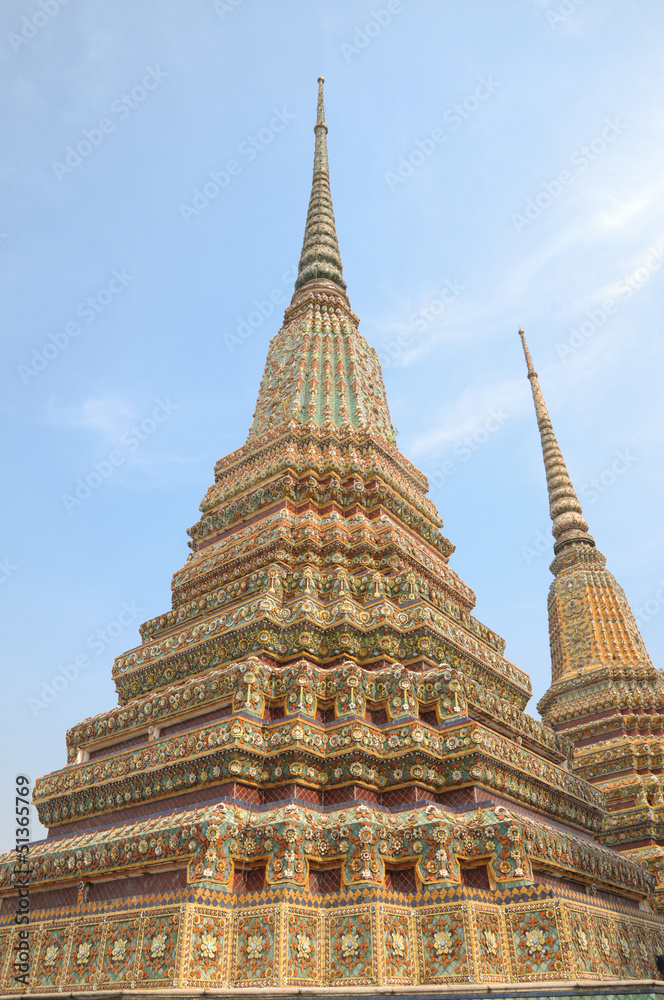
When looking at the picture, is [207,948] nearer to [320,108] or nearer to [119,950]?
[119,950]

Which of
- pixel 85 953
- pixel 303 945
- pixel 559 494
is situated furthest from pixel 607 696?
pixel 85 953

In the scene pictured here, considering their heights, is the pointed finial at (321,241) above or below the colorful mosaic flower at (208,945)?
above

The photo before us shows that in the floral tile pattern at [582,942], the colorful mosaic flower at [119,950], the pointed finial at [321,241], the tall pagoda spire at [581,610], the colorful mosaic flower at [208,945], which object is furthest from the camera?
the tall pagoda spire at [581,610]

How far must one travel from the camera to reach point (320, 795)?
845cm

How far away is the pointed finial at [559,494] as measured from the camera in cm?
2653

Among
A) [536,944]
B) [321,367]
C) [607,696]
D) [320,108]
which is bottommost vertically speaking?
[536,944]

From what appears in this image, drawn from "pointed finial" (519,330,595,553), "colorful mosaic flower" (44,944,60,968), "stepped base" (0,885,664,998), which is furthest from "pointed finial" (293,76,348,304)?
"colorful mosaic flower" (44,944,60,968)

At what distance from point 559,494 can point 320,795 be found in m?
22.1

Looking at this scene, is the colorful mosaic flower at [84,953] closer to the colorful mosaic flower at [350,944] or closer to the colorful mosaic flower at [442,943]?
the colorful mosaic flower at [350,944]

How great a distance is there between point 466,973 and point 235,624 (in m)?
5.13

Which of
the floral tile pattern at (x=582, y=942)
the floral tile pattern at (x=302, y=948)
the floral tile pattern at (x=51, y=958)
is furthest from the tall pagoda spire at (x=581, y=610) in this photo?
the floral tile pattern at (x=51, y=958)

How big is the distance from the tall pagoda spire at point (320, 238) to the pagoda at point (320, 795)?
688cm

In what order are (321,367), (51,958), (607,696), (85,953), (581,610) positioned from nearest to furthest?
(85,953) < (51,958) < (321,367) < (607,696) < (581,610)

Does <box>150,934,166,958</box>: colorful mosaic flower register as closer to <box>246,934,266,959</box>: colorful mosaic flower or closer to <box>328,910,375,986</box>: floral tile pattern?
<box>246,934,266,959</box>: colorful mosaic flower
